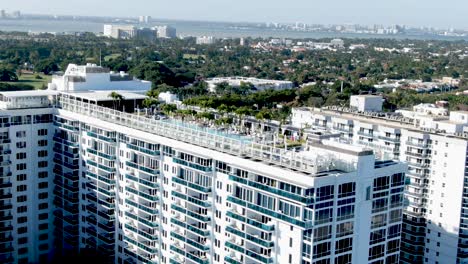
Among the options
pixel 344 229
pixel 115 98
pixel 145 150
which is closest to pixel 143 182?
pixel 145 150

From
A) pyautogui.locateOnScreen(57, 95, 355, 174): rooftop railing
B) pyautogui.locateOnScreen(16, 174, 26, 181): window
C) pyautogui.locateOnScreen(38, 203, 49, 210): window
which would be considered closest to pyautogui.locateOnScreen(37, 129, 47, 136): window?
pyautogui.locateOnScreen(57, 95, 355, 174): rooftop railing

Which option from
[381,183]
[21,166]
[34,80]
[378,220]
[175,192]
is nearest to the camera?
[381,183]

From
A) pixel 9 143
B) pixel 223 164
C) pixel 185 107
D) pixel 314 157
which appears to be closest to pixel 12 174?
pixel 9 143

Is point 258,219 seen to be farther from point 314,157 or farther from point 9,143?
point 9,143

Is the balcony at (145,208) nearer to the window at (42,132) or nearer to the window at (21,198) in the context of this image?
the window at (21,198)

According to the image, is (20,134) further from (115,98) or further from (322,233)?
(322,233)

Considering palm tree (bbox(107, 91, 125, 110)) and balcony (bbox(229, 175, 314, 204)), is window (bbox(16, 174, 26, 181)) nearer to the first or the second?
palm tree (bbox(107, 91, 125, 110))
